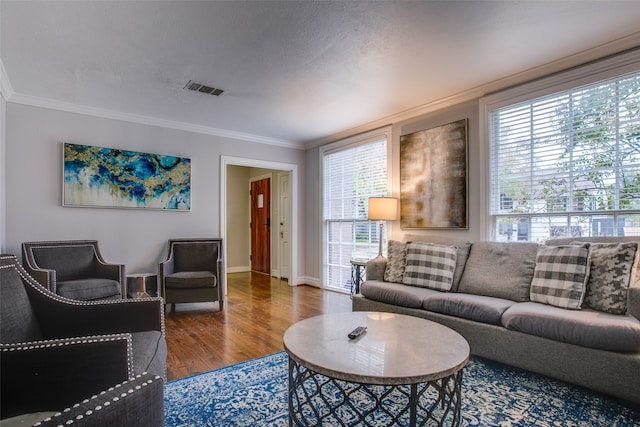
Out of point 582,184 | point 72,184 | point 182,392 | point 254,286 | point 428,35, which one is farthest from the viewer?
point 254,286

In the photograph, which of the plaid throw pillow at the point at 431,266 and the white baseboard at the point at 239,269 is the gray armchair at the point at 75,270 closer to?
the plaid throw pillow at the point at 431,266

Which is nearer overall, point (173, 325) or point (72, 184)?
point (173, 325)

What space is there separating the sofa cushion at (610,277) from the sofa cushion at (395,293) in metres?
1.10

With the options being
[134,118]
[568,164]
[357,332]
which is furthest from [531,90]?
[134,118]

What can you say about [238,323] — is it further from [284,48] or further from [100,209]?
[284,48]

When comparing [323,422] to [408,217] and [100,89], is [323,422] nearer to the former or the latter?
[408,217]

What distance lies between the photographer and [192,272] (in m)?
4.18

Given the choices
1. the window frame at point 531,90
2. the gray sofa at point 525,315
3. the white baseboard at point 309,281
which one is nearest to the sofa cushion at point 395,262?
the gray sofa at point 525,315

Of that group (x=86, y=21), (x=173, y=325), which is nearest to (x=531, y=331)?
(x=173, y=325)

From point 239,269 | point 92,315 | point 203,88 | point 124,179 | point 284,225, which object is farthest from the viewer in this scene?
point 239,269

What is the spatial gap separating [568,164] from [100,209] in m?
4.87

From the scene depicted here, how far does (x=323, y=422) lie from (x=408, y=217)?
2.77m

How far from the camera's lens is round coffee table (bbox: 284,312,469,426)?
1374 mm

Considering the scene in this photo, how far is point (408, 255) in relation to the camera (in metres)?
3.36
